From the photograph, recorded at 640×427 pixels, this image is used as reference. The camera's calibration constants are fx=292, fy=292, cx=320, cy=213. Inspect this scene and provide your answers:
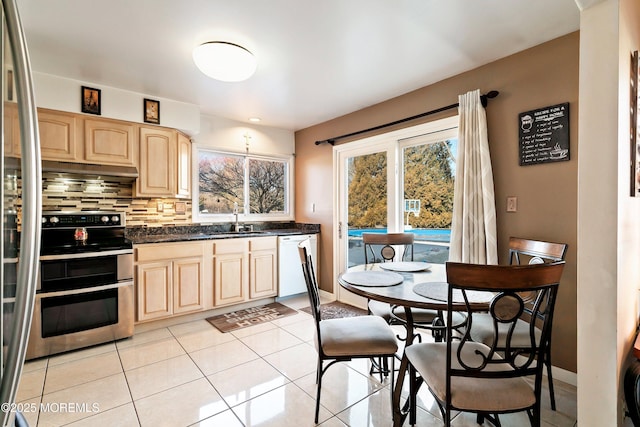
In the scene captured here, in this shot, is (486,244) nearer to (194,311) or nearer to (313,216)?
(313,216)

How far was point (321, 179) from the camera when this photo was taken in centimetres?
422

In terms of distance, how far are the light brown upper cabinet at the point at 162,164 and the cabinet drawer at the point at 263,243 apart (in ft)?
3.34

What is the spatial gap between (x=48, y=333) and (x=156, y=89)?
2.46 m

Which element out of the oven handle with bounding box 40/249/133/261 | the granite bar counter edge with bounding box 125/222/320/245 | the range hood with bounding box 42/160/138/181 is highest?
the range hood with bounding box 42/160/138/181

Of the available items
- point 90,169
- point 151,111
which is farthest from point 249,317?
point 151,111

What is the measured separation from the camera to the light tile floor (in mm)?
1749

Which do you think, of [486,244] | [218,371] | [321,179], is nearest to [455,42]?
[486,244]

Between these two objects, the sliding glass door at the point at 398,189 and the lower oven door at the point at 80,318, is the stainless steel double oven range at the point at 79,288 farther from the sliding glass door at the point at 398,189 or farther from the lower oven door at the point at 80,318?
the sliding glass door at the point at 398,189

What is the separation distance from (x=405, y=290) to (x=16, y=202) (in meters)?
1.60

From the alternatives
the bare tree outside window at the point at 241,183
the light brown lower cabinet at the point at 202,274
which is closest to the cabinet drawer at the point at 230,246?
the light brown lower cabinet at the point at 202,274

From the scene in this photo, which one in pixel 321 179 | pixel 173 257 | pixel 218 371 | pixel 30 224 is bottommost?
pixel 218 371

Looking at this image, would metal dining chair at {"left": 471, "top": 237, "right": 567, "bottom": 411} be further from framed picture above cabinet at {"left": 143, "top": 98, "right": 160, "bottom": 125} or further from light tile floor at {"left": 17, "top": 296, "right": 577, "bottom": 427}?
framed picture above cabinet at {"left": 143, "top": 98, "right": 160, "bottom": 125}

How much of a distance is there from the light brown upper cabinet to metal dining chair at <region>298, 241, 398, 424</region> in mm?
2332

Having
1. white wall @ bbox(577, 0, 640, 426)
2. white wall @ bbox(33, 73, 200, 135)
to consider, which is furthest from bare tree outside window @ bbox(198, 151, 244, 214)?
white wall @ bbox(577, 0, 640, 426)
